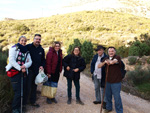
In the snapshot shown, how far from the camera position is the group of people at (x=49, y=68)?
349cm

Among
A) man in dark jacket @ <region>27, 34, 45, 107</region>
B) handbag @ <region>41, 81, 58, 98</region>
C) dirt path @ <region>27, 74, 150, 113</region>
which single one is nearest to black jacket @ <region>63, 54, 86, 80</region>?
handbag @ <region>41, 81, 58, 98</region>

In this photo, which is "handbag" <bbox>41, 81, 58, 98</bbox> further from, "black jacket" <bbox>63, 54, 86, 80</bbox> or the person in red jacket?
"black jacket" <bbox>63, 54, 86, 80</bbox>

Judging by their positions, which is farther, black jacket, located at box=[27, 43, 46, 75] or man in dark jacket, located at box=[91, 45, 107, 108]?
man in dark jacket, located at box=[91, 45, 107, 108]

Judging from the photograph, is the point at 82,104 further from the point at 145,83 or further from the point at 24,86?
the point at 145,83

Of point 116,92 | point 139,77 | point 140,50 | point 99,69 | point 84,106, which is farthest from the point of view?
point 140,50

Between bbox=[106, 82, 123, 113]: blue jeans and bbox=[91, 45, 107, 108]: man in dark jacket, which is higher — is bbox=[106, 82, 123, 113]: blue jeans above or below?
below

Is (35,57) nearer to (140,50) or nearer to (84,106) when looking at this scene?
(84,106)

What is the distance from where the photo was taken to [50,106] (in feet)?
14.5

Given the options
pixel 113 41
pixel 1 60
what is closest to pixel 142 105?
pixel 1 60

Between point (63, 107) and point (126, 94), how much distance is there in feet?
11.0

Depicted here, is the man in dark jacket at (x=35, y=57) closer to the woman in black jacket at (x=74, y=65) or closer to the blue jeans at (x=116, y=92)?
the woman in black jacket at (x=74, y=65)

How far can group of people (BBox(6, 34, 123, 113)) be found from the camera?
137 inches

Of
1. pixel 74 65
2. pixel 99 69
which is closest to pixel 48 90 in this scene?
pixel 74 65

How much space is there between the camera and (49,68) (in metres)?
4.24
